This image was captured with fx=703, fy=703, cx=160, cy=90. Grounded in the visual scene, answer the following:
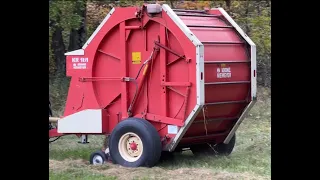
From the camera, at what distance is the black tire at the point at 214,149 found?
465 inches

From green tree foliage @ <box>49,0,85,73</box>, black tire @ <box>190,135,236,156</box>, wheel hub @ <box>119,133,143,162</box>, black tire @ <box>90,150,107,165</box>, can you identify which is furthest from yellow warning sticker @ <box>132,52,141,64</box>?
green tree foliage @ <box>49,0,85,73</box>

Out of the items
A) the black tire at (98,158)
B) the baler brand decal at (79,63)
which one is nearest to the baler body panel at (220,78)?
the black tire at (98,158)

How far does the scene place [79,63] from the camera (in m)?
11.5

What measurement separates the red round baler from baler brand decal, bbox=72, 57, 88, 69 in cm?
2

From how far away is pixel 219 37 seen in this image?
11.0 m

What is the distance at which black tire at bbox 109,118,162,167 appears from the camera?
10.3m

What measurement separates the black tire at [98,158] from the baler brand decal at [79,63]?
1.44m

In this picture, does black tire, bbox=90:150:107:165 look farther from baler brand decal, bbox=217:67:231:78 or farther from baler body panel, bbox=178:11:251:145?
baler brand decal, bbox=217:67:231:78

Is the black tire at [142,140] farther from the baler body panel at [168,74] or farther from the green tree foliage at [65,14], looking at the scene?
the green tree foliage at [65,14]

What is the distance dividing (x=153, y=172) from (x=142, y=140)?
2.01 feet

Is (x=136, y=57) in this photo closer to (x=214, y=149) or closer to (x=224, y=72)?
(x=224, y=72)

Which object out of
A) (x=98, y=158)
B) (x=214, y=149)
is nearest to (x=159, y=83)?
(x=98, y=158)

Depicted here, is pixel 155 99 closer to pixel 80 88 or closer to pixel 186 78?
pixel 186 78
